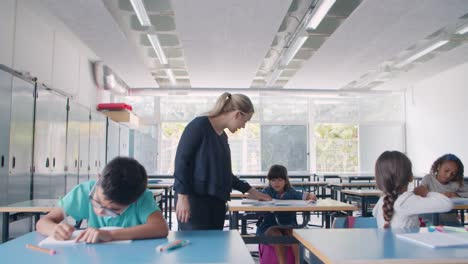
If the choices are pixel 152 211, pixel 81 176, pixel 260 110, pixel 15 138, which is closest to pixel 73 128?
pixel 81 176

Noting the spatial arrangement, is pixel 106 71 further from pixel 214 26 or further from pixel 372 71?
pixel 372 71

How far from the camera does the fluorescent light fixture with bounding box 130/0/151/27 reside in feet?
14.8

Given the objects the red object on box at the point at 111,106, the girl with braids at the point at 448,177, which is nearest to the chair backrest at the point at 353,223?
the girl with braids at the point at 448,177

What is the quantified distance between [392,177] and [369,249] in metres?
0.70

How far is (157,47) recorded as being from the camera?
6168 mm

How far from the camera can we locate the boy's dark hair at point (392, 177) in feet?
6.11

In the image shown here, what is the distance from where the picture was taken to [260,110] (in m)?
9.65

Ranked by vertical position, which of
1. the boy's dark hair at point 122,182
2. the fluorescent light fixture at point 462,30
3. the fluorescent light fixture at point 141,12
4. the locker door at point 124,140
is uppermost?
the fluorescent light fixture at point 462,30

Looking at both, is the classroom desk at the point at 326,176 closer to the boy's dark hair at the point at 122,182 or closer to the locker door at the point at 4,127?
the locker door at the point at 4,127

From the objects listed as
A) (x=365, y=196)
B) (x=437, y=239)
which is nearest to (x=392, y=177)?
(x=437, y=239)

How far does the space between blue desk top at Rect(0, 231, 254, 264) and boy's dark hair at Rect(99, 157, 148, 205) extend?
0.53ft

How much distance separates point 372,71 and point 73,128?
5.71 meters

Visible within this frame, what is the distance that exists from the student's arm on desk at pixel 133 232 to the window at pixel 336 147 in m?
8.46

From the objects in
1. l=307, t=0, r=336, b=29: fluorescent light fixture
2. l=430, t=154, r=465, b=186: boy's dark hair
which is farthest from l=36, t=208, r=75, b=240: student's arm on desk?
l=307, t=0, r=336, b=29: fluorescent light fixture
